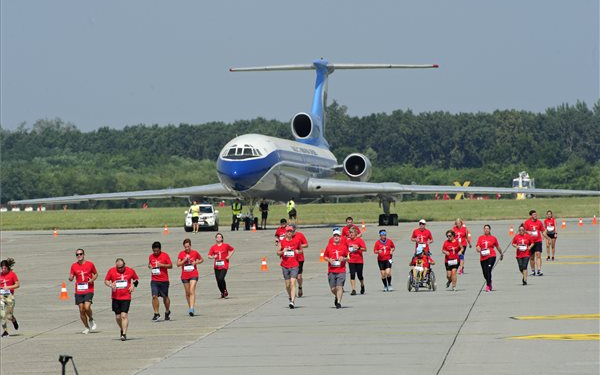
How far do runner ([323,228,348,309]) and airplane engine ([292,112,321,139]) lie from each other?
1848 inches

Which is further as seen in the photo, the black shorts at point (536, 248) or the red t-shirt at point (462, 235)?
the black shorts at point (536, 248)

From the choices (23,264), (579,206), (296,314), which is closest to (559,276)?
(296,314)

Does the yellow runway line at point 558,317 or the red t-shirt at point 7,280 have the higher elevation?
the red t-shirt at point 7,280

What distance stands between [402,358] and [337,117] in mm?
147891

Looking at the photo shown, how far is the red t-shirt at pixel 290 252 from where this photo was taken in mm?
23344

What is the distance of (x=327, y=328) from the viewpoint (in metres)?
19.7

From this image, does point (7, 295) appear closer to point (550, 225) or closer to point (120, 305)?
point (120, 305)

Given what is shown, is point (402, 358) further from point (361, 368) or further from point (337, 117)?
point (337, 117)

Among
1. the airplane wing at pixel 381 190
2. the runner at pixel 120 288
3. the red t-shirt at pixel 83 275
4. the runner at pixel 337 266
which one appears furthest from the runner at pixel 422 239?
the airplane wing at pixel 381 190

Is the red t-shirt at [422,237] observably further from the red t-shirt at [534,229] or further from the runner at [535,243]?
the red t-shirt at [534,229]

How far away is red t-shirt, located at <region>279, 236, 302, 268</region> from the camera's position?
23344mm

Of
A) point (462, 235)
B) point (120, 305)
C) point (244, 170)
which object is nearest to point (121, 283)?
point (120, 305)

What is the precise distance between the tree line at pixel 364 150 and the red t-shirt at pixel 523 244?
256 ft

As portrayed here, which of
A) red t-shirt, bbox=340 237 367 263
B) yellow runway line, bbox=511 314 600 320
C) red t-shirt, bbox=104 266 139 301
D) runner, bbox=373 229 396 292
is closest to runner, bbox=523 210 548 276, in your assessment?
runner, bbox=373 229 396 292
